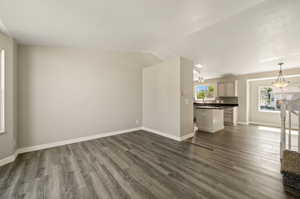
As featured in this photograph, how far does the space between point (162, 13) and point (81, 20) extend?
1553 millimetres

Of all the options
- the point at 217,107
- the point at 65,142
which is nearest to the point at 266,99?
the point at 217,107

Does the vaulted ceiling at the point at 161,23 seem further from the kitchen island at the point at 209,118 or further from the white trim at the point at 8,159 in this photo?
the white trim at the point at 8,159

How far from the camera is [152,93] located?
4.46 m

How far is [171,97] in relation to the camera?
3.79 metres

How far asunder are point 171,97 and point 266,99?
18.7 feet

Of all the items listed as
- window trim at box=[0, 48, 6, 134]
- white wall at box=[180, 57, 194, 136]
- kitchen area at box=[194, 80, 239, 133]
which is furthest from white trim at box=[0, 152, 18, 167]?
kitchen area at box=[194, 80, 239, 133]

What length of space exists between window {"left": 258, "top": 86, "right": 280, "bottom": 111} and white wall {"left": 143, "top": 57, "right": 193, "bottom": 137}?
4889 mm

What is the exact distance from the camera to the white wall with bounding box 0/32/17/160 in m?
2.31

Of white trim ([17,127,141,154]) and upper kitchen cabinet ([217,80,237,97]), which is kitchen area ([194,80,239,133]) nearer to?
upper kitchen cabinet ([217,80,237,97])

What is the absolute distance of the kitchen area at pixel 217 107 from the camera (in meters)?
4.56

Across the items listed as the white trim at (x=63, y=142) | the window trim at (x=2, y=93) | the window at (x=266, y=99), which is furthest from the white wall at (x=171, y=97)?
the window at (x=266, y=99)

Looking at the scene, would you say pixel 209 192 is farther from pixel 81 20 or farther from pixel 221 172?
pixel 81 20

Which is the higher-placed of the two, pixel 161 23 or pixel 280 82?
pixel 161 23

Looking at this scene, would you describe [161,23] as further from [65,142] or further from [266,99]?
[266,99]
